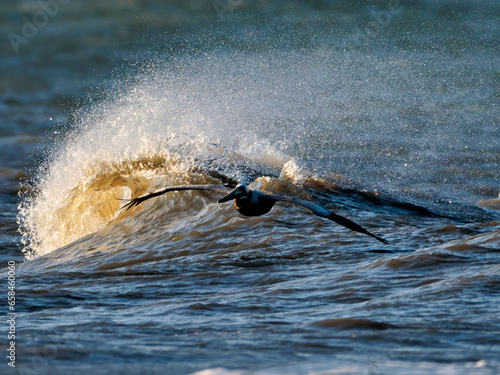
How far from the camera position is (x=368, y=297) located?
4887 mm

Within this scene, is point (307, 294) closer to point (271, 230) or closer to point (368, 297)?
point (368, 297)

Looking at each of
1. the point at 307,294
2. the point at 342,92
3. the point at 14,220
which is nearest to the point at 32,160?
the point at 14,220

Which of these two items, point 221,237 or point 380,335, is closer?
point 380,335

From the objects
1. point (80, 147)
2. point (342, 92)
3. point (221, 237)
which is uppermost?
point (342, 92)

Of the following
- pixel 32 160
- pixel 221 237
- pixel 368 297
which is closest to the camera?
pixel 368 297

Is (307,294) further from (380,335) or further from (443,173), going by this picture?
(443,173)

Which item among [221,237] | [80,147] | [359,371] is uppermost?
[80,147]

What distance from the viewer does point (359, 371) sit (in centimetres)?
326

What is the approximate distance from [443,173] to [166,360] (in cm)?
1305

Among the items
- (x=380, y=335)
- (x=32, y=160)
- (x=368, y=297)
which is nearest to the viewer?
(x=380, y=335)

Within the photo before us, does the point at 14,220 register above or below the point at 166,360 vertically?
above

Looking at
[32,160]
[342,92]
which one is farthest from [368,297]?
[342,92]

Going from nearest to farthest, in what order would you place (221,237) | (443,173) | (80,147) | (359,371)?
(359,371), (221,237), (80,147), (443,173)

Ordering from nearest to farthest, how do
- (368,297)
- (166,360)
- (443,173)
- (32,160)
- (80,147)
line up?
(166,360) < (368,297) < (80,147) < (443,173) < (32,160)
